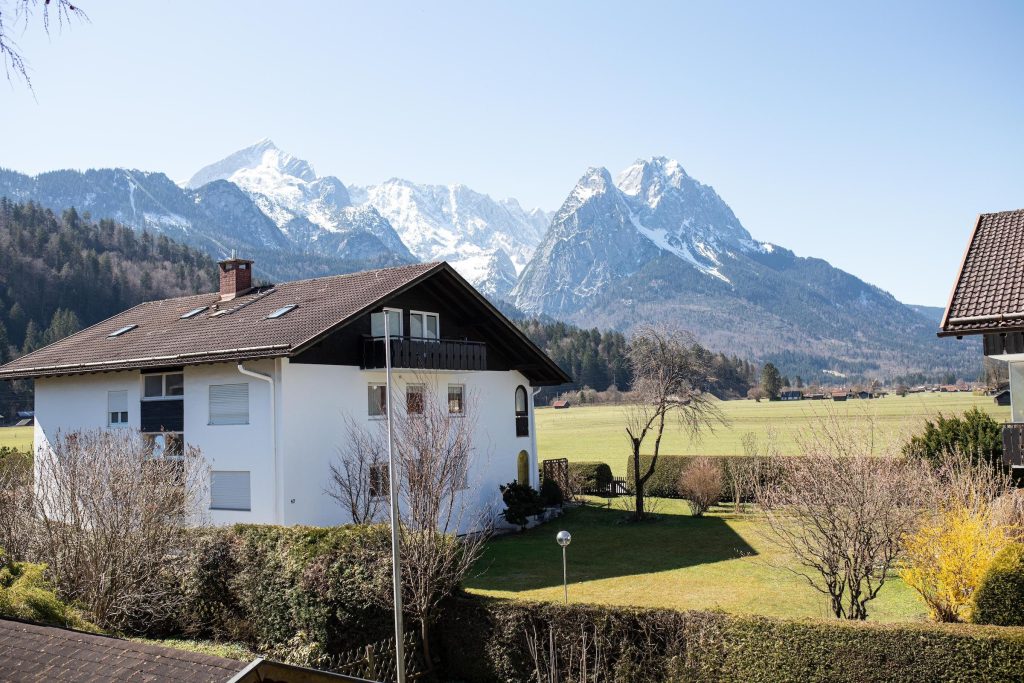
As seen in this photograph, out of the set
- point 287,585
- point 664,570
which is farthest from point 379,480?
point 664,570

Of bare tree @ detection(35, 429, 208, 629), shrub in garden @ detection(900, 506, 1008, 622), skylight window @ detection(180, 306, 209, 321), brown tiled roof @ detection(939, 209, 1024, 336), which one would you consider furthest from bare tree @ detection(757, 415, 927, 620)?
skylight window @ detection(180, 306, 209, 321)

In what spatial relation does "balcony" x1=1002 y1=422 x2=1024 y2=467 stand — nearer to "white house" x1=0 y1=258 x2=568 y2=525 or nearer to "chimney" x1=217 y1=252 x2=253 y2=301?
"white house" x1=0 y1=258 x2=568 y2=525

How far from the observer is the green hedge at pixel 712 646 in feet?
37.1

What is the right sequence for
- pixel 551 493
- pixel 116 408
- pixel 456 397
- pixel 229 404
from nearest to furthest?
1. pixel 229 404
2. pixel 116 408
3. pixel 456 397
4. pixel 551 493

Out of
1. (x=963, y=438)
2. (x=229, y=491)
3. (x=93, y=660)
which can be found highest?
(x=93, y=660)

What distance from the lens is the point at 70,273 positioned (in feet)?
474

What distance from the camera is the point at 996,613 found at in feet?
39.2

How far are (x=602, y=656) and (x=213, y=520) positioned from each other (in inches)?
622

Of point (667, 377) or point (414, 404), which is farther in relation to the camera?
point (667, 377)

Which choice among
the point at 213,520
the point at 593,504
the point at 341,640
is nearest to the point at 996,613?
the point at 341,640

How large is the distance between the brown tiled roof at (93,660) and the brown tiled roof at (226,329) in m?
17.6

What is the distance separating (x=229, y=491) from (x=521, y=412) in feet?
39.7

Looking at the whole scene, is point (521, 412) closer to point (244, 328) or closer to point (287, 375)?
point (244, 328)

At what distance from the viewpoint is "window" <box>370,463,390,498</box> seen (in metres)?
21.4
